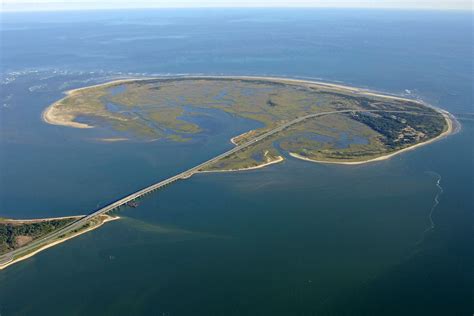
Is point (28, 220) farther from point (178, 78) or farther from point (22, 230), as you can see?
point (178, 78)

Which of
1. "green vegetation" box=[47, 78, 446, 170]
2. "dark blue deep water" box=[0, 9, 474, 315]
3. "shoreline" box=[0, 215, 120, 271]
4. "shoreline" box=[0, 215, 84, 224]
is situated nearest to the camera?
"dark blue deep water" box=[0, 9, 474, 315]

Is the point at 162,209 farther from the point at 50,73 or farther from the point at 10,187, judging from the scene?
the point at 50,73

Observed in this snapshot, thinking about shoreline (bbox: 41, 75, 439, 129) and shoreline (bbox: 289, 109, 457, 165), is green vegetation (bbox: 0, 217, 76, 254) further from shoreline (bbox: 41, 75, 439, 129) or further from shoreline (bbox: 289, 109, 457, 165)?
shoreline (bbox: 41, 75, 439, 129)

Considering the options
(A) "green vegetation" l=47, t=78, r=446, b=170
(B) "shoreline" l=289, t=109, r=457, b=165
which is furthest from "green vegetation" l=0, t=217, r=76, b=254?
(B) "shoreline" l=289, t=109, r=457, b=165

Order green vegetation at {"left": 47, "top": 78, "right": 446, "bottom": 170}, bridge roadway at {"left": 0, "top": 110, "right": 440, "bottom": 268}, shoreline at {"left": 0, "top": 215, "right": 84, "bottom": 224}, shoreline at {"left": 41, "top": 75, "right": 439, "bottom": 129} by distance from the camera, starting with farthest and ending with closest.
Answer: shoreline at {"left": 41, "top": 75, "right": 439, "bottom": 129} → green vegetation at {"left": 47, "top": 78, "right": 446, "bottom": 170} → shoreline at {"left": 0, "top": 215, "right": 84, "bottom": 224} → bridge roadway at {"left": 0, "top": 110, "right": 440, "bottom": 268}

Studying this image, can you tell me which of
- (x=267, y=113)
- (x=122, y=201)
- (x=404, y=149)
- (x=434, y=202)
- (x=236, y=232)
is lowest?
(x=236, y=232)

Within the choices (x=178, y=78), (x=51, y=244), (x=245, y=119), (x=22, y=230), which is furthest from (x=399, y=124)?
(x=22, y=230)
